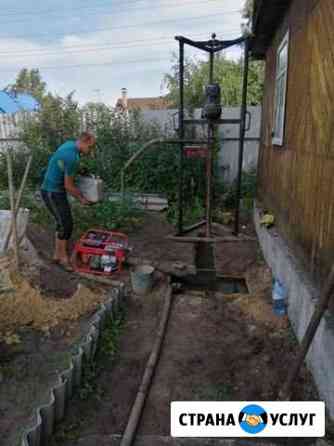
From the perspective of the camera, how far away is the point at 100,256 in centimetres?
455

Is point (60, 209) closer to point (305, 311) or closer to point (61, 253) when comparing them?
point (61, 253)

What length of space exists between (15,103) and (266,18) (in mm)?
7104

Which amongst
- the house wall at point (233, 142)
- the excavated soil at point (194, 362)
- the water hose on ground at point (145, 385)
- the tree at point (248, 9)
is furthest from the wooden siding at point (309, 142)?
the tree at point (248, 9)

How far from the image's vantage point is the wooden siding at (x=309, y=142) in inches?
105

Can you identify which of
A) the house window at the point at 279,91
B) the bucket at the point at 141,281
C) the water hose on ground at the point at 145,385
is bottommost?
the water hose on ground at the point at 145,385

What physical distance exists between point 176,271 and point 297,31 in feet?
10.7

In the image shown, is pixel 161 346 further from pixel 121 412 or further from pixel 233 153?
pixel 233 153

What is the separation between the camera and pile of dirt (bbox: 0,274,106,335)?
3.27m

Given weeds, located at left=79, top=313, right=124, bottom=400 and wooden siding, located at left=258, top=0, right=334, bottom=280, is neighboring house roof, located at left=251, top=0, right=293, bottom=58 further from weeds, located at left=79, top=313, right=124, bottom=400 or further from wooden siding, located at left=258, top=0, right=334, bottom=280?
weeds, located at left=79, top=313, right=124, bottom=400

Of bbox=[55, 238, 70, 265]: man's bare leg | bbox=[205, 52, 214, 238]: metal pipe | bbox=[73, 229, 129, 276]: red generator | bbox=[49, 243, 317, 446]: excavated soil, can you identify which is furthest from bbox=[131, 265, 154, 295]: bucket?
bbox=[205, 52, 214, 238]: metal pipe

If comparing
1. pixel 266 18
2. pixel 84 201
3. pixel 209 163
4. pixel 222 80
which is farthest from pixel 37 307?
pixel 222 80

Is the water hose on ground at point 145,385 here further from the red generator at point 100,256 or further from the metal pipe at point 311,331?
the red generator at point 100,256

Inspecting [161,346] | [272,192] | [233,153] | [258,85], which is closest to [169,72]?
[258,85]

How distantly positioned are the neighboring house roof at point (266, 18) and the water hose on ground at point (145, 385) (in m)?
4.39
